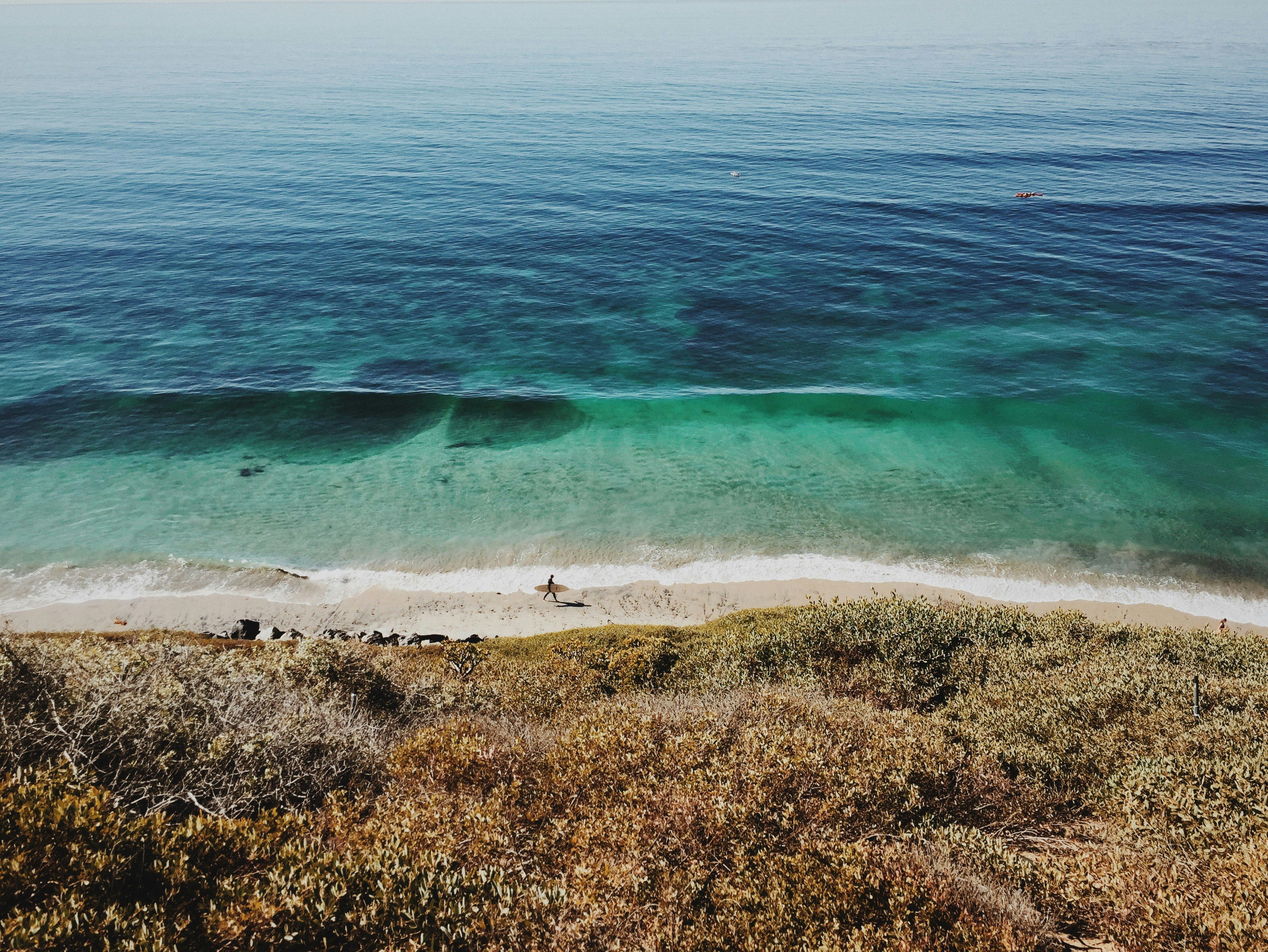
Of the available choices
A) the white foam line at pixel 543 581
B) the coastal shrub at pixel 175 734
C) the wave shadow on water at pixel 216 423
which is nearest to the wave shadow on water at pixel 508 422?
the wave shadow on water at pixel 216 423

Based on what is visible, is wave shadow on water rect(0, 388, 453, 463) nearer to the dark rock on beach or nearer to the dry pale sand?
the dry pale sand

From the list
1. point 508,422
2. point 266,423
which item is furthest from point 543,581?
point 266,423

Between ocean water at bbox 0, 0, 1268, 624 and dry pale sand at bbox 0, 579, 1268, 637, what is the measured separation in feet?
3.51

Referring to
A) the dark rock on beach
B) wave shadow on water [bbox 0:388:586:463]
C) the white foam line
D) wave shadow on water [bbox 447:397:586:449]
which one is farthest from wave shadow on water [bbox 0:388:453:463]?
the dark rock on beach

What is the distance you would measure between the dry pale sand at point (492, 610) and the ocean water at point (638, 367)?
107cm

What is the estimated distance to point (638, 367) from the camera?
52.8m

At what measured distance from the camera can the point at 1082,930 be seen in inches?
409

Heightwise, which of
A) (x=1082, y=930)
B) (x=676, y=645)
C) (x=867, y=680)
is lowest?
(x=676, y=645)

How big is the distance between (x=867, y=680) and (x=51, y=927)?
1896 cm

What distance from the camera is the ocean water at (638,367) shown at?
36062 millimetres

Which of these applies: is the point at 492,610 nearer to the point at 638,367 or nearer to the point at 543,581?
the point at 543,581

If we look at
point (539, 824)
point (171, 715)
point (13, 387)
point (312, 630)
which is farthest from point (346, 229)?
point (539, 824)

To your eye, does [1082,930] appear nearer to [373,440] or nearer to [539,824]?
[539,824]

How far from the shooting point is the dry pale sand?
3161 cm
